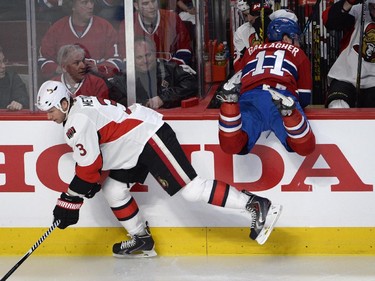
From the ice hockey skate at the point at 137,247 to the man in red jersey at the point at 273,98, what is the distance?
21.2 inches

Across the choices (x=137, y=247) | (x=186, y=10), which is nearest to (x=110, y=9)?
(x=186, y=10)

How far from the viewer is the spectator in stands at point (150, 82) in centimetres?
500

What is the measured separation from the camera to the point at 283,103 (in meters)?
4.50

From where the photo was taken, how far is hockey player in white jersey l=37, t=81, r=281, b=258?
4531 millimetres

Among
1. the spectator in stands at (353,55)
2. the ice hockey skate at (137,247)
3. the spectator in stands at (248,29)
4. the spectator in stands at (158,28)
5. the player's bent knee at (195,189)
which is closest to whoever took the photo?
the player's bent knee at (195,189)

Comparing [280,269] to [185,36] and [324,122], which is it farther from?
[185,36]

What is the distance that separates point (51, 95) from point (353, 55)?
64.9 inches

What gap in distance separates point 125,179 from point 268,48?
0.84m

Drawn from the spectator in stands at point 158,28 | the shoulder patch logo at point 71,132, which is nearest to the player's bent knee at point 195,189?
the shoulder patch logo at point 71,132

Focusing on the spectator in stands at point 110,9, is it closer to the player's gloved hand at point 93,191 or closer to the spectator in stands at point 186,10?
the spectator in stands at point 186,10

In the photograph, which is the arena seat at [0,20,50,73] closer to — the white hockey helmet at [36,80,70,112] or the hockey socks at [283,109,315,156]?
the white hockey helmet at [36,80,70,112]

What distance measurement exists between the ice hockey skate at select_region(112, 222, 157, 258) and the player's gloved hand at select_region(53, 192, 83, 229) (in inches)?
13.3

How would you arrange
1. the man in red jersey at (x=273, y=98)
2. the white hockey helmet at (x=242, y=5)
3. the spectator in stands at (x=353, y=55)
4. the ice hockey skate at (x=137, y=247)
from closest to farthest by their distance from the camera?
the man in red jersey at (x=273, y=98), the ice hockey skate at (x=137, y=247), the spectator in stands at (x=353, y=55), the white hockey helmet at (x=242, y=5)

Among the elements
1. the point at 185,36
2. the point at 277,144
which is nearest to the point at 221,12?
the point at 185,36
